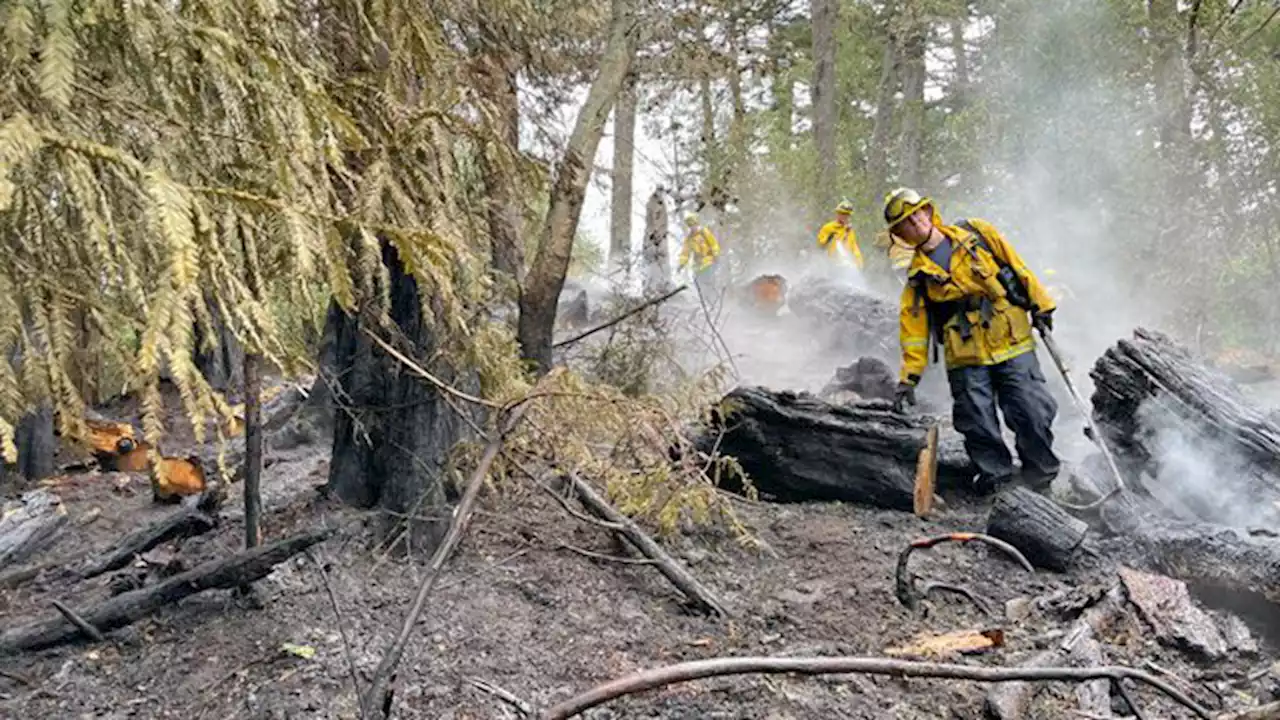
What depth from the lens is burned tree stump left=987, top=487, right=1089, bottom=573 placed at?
4398 millimetres

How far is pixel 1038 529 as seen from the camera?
4.43 m

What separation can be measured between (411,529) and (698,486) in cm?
140

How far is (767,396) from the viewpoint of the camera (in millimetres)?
5512

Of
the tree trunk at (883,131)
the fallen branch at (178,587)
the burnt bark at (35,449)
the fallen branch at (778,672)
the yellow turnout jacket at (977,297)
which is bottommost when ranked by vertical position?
the burnt bark at (35,449)

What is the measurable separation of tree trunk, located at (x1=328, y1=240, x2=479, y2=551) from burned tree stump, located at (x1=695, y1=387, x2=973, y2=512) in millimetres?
2106

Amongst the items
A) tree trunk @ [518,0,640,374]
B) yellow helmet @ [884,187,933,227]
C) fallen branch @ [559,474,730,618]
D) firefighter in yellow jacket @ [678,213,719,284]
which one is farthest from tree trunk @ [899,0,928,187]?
fallen branch @ [559,474,730,618]

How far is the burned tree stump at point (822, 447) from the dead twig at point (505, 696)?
2778 millimetres

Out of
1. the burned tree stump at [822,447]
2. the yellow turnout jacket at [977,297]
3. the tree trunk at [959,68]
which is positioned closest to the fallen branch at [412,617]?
the burned tree stump at [822,447]

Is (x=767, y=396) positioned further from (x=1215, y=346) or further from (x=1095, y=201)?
(x=1095, y=201)

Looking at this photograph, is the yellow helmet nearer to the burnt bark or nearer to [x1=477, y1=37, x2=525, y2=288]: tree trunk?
[x1=477, y1=37, x2=525, y2=288]: tree trunk

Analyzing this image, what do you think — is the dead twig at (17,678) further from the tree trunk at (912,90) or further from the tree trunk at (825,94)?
the tree trunk at (912,90)

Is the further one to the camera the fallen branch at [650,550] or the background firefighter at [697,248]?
the background firefighter at [697,248]

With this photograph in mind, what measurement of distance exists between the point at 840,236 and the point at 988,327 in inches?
362

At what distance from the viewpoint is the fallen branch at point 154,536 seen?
12.2 ft
